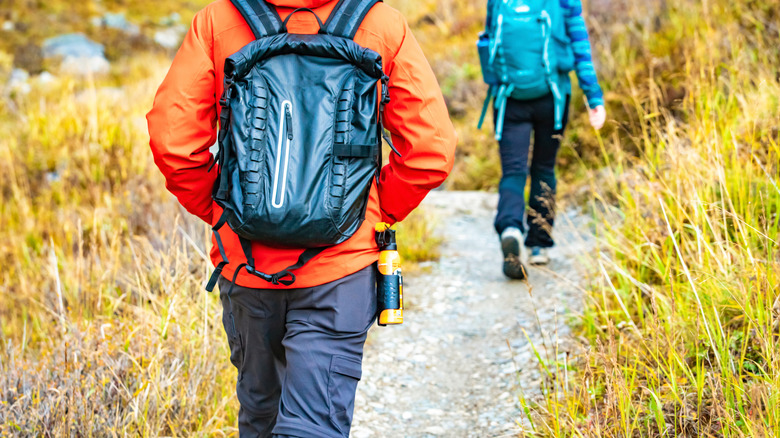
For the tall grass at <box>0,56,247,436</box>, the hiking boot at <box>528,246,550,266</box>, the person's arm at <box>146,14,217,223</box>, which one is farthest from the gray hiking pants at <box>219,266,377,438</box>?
the hiking boot at <box>528,246,550,266</box>

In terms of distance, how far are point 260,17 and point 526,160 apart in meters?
2.71

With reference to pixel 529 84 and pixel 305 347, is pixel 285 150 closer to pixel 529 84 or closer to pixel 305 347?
pixel 305 347

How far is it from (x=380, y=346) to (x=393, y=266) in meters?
2.08

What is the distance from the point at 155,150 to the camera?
189 centimetres

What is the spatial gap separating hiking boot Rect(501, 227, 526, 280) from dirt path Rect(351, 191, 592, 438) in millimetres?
174

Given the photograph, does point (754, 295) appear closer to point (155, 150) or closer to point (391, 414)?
point (391, 414)

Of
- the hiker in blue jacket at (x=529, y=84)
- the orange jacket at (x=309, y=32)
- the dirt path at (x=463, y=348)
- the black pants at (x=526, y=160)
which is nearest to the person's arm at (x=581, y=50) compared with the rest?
the hiker in blue jacket at (x=529, y=84)

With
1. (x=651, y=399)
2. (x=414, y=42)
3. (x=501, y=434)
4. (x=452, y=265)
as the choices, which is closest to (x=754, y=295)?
(x=651, y=399)

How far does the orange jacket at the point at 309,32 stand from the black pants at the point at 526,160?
2.28 meters

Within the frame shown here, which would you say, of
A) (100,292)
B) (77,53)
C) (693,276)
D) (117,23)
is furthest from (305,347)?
(117,23)

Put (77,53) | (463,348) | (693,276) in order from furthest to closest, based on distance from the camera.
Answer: (77,53) → (463,348) → (693,276)

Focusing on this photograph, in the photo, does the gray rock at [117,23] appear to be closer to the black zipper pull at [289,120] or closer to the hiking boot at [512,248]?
the hiking boot at [512,248]

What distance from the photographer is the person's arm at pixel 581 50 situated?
12.9 ft

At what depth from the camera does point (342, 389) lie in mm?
1907
